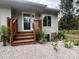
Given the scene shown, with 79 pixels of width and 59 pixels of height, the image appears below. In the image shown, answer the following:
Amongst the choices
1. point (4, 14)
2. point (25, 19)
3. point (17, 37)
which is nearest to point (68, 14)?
point (25, 19)

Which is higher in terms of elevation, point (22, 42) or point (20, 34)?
point (20, 34)

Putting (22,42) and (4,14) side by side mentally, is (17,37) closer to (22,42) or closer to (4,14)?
(22,42)

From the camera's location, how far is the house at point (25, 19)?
10.2 m

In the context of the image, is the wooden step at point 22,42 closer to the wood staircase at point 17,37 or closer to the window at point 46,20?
the wood staircase at point 17,37

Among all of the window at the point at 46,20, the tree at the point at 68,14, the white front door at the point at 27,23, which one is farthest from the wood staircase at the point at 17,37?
the tree at the point at 68,14

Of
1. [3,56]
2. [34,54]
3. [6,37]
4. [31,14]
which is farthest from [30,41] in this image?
[31,14]

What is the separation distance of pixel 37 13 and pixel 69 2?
1601 cm

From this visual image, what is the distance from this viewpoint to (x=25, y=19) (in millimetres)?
13680

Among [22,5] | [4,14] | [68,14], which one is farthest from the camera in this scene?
[68,14]

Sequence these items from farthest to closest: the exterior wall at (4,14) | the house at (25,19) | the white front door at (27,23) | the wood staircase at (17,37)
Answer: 1. the white front door at (27,23)
2. the exterior wall at (4,14)
3. the house at (25,19)
4. the wood staircase at (17,37)

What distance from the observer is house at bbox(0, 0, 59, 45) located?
33.4 feet

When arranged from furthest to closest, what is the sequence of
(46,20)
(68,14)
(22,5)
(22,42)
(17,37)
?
(68,14) → (46,20) → (22,5) → (17,37) → (22,42)

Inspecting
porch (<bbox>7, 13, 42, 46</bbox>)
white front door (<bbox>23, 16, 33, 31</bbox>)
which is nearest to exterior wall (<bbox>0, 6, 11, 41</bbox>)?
porch (<bbox>7, 13, 42, 46</bbox>)

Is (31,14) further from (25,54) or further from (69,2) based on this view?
(69,2)
